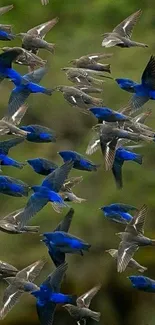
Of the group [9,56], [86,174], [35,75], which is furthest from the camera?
[86,174]

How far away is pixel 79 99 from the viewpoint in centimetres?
153

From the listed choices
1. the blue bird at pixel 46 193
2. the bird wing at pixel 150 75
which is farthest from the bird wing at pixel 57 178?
the bird wing at pixel 150 75

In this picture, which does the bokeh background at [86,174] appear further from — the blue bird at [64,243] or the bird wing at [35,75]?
the bird wing at [35,75]

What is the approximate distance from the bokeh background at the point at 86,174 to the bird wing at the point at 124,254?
873mm

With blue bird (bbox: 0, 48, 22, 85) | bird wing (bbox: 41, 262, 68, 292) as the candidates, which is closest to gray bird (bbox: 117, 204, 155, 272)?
bird wing (bbox: 41, 262, 68, 292)

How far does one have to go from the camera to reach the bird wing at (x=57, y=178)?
1.43 metres

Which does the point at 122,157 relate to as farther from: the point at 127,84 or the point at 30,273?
the point at 30,273

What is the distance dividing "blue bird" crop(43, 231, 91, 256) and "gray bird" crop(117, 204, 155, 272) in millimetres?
67

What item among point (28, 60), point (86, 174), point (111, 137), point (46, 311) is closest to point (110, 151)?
point (111, 137)

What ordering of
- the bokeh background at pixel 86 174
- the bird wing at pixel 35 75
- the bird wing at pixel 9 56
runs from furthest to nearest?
1. the bokeh background at pixel 86 174
2. the bird wing at pixel 35 75
3. the bird wing at pixel 9 56

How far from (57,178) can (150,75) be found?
9.6 inches

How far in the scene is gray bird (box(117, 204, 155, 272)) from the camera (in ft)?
4.90

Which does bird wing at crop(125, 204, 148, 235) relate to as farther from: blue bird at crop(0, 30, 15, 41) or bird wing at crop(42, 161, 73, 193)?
blue bird at crop(0, 30, 15, 41)

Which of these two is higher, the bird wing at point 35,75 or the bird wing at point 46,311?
the bird wing at point 35,75
